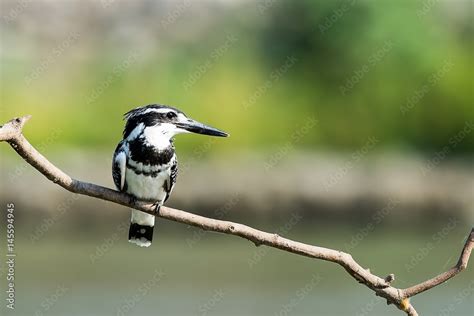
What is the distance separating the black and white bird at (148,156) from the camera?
461 cm

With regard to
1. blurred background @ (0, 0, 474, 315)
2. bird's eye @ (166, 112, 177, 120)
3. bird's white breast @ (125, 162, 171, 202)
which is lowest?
blurred background @ (0, 0, 474, 315)

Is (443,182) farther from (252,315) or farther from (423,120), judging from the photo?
(252,315)

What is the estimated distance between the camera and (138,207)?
4070 millimetres

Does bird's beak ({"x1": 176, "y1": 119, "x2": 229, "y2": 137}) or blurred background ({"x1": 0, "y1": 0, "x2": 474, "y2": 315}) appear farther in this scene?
blurred background ({"x1": 0, "y1": 0, "x2": 474, "y2": 315})

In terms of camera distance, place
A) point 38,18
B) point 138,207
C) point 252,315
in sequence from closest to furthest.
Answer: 1. point 138,207
2. point 252,315
3. point 38,18

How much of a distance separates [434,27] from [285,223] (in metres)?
4.09

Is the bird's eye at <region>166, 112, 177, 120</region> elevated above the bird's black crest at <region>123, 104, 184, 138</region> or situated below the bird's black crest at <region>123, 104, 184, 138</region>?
above

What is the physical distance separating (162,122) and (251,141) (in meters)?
9.28

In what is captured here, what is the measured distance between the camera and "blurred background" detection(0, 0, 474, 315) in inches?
413

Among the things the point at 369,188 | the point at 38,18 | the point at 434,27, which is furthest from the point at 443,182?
the point at 38,18

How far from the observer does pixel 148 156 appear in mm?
4883

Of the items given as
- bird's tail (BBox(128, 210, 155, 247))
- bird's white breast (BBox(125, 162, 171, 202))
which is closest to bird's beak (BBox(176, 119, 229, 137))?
bird's white breast (BBox(125, 162, 171, 202))

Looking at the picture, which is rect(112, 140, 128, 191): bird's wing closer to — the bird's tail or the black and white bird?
the black and white bird

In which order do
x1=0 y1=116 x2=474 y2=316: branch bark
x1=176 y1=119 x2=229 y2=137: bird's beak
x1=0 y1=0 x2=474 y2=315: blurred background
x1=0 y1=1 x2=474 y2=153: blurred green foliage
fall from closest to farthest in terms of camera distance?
x1=0 y1=116 x2=474 y2=316: branch bark
x1=176 y1=119 x2=229 y2=137: bird's beak
x1=0 y1=0 x2=474 y2=315: blurred background
x1=0 y1=1 x2=474 y2=153: blurred green foliage
